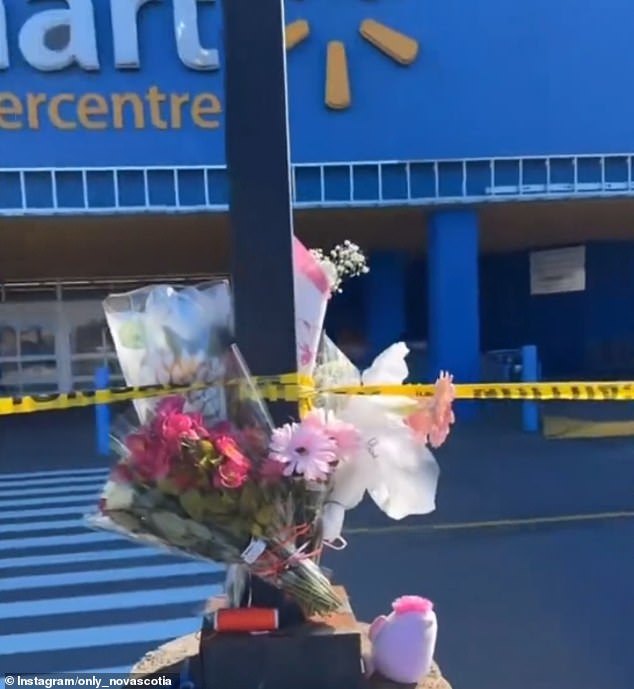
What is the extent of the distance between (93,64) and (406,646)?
11534mm

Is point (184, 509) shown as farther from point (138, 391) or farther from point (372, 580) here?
point (372, 580)

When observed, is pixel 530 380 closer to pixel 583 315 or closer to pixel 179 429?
pixel 583 315

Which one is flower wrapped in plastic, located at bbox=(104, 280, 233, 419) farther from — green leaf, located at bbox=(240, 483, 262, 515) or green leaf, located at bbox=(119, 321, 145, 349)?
green leaf, located at bbox=(240, 483, 262, 515)

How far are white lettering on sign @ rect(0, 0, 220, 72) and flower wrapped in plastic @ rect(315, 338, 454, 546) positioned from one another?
11201mm

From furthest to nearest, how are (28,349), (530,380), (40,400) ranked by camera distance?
(28,349) → (530,380) → (40,400)

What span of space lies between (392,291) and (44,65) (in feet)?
26.5

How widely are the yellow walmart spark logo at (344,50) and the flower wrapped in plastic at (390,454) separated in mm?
11171

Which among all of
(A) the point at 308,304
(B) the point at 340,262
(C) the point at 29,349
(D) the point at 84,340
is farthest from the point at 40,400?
(C) the point at 29,349

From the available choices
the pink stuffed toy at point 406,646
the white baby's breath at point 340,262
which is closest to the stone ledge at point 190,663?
the pink stuffed toy at point 406,646

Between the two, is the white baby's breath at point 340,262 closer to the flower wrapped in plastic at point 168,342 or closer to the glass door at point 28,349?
the flower wrapped in plastic at point 168,342

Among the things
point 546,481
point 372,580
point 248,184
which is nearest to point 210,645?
→ point 248,184

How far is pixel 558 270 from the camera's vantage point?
67.3 ft

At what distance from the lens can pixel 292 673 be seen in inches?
102

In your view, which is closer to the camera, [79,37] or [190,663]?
[190,663]
